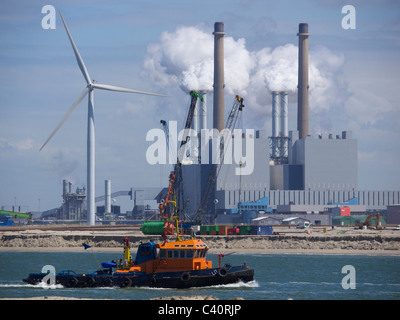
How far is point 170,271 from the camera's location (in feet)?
229

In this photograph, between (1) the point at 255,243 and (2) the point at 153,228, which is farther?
(2) the point at 153,228

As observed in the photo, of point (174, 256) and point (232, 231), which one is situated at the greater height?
point (174, 256)

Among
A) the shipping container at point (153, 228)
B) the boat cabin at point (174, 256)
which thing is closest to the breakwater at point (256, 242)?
the shipping container at point (153, 228)

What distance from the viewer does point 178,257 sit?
69812 millimetres

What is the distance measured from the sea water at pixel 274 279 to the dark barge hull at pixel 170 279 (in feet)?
1.82

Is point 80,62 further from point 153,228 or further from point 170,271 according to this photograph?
point 170,271

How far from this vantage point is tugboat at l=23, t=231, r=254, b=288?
69.3m

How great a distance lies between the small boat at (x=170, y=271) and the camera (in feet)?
227

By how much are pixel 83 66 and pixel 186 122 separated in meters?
36.0

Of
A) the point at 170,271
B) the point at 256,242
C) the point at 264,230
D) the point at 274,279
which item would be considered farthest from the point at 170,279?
the point at 264,230

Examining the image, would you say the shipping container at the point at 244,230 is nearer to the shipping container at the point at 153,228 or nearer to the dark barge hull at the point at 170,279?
the shipping container at the point at 153,228

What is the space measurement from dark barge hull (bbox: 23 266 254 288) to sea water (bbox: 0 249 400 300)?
555mm

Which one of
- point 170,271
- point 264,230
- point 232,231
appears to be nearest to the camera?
point 170,271
